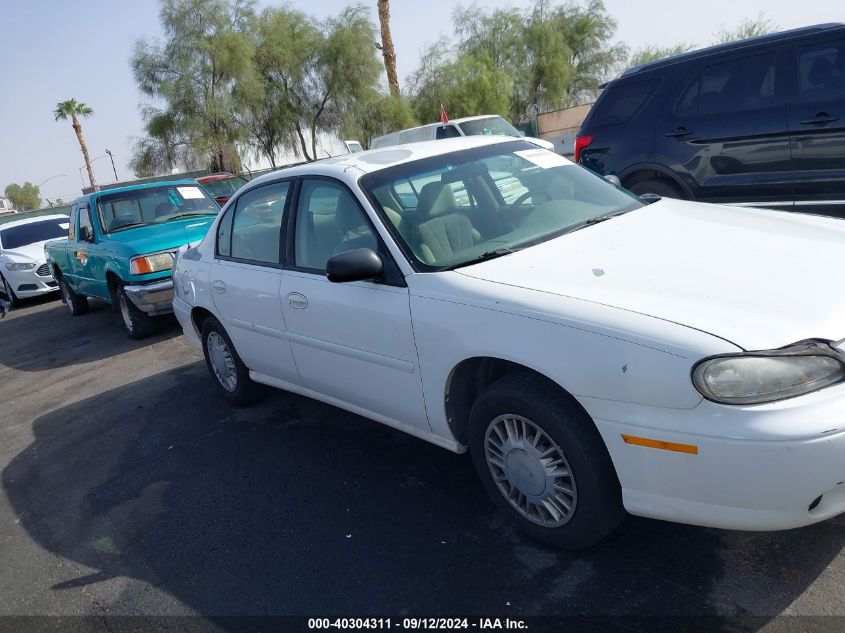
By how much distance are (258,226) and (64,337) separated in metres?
6.34

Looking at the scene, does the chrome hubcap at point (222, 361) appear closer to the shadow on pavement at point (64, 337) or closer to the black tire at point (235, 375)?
the black tire at point (235, 375)

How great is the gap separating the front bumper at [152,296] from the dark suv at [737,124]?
15.2ft

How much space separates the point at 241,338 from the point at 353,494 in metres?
1.50

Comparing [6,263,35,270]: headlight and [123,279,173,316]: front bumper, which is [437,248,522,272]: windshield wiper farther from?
[6,263,35,270]: headlight

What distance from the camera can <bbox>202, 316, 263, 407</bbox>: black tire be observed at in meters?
5.05

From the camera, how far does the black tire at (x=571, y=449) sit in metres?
2.66

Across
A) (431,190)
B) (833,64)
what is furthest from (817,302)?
(833,64)

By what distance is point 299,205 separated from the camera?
414 centimetres

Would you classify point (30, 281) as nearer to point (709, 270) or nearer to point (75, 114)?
point (709, 270)

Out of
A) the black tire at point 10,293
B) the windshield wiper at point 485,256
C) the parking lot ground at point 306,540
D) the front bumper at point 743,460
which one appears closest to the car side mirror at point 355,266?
the windshield wiper at point 485,256

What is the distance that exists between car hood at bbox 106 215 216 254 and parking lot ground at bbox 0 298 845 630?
2.71m

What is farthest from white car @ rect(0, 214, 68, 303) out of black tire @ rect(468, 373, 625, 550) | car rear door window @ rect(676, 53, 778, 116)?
black tire @ rect(468, 373, 625, 550)

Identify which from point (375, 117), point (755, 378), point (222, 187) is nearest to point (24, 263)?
point (222, 187)

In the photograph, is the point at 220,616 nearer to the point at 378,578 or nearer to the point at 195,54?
the point at 378,578
